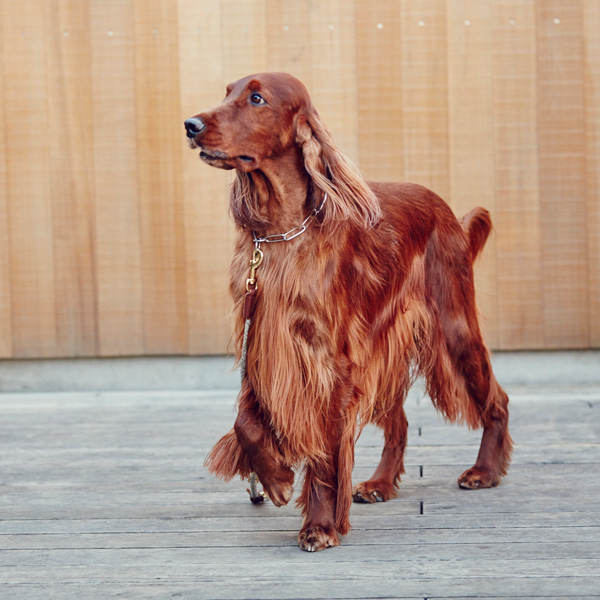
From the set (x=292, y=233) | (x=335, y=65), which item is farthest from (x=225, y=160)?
(x=335, y=65)

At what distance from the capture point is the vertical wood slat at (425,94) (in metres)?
4.48

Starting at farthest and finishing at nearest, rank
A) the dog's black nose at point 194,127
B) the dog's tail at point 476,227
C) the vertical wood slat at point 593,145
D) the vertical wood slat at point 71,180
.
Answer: the vertical wood slat at point 71,180 → the vertical wood slat at point 593,145 → the dog's tail at point 476,227 → the dog's black nose at point 194,127

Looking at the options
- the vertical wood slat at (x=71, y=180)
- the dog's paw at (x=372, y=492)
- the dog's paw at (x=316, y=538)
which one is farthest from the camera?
the vertical wood slat at (x=71, y=180)

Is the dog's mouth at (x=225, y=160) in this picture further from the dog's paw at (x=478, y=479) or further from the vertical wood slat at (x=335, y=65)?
the vertical wood slat at (x=335, y=65)

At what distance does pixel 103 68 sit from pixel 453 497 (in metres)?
2.82

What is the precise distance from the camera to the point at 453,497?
286 centimetres

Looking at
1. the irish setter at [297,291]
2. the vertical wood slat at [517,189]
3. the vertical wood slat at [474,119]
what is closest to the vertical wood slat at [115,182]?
the vertical wood slat at [474,119]

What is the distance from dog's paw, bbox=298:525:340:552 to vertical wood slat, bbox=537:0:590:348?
2.42 m

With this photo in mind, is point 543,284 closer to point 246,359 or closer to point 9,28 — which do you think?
point 246,359

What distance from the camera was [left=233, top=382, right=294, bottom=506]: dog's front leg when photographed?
246cm

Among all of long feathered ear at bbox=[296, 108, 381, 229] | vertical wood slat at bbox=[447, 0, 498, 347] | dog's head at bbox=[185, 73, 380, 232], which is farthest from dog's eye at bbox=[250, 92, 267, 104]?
vertical wood slat at bbox=[447, 0, 498, 347]

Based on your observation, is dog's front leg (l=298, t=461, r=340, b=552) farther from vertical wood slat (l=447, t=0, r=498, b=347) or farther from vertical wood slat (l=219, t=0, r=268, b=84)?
vertical wood slat (l=219, t=0, r=268, b=84)

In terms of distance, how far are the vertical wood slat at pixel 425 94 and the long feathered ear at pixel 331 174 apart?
2111 millimetres

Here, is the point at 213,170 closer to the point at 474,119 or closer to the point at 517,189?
the point at 474,119
